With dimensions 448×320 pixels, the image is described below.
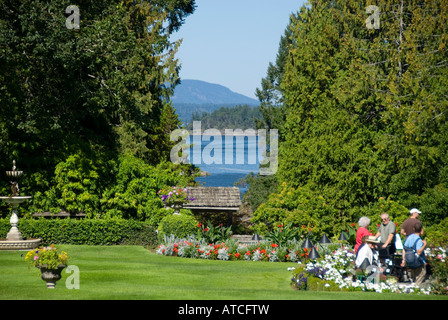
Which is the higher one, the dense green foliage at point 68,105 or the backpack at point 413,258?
the dense green foliage at point 68,105

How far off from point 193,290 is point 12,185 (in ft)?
43.8

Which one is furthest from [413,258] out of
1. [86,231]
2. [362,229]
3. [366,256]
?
[86,231]

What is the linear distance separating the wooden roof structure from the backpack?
16846 millimetres

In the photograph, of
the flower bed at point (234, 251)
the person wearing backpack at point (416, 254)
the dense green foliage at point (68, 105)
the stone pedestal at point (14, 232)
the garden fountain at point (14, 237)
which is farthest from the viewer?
the dense green foliage at point (68, 105)

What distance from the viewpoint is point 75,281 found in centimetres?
1558

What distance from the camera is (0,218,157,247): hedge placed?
2611 centimetres

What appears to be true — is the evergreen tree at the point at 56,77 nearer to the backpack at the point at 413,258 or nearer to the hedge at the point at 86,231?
the hedge at the point at 86,231

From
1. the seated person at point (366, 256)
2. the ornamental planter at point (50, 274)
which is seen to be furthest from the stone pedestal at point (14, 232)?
the seated person at point (366, 256)

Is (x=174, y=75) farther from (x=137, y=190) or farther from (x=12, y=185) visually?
(x=12, y=185)

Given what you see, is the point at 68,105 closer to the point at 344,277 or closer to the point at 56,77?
the point at 56,77

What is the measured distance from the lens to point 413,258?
Result: 16062mm

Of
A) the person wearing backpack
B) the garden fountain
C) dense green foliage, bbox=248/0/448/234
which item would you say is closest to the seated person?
the person wearing backpack

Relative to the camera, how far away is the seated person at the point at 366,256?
16.1 metres
